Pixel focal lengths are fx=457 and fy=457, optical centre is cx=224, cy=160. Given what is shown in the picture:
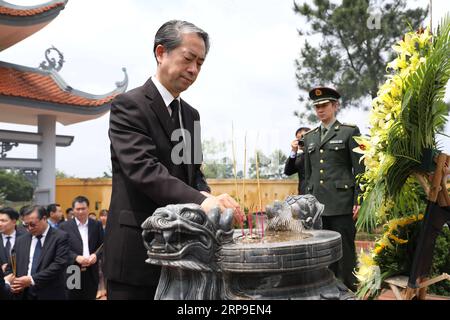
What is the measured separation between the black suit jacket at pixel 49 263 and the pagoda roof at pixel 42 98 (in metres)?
5.30

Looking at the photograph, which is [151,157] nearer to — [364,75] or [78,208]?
A: [78,208]

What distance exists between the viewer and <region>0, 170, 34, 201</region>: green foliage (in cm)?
2772

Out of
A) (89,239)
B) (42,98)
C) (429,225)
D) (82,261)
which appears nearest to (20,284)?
(82,261)

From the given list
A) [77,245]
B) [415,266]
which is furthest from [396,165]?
[77,245]

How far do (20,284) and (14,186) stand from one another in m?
26.9

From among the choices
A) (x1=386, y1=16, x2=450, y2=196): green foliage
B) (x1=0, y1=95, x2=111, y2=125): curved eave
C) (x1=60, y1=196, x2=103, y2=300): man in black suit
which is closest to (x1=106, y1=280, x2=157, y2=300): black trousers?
(x1=386, y1=16, x2=450, y2=196): green foliage

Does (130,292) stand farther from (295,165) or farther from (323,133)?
(295,165)

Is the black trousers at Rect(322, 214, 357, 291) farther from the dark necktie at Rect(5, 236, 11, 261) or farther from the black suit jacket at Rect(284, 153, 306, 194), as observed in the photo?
the dark necktie at Rect(5, 236, 11, 261)

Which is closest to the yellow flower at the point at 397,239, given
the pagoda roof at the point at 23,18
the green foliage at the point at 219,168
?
the green foliage at the point at 219,168

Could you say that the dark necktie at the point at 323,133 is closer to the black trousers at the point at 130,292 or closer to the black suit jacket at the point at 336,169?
the black suit jacket at the point at 336,169

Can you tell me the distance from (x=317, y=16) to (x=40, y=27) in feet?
20.7

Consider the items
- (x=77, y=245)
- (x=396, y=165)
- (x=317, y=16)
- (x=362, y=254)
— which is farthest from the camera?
(x=317, y=16)

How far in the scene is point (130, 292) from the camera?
1549 mm

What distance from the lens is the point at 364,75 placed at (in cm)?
1027
